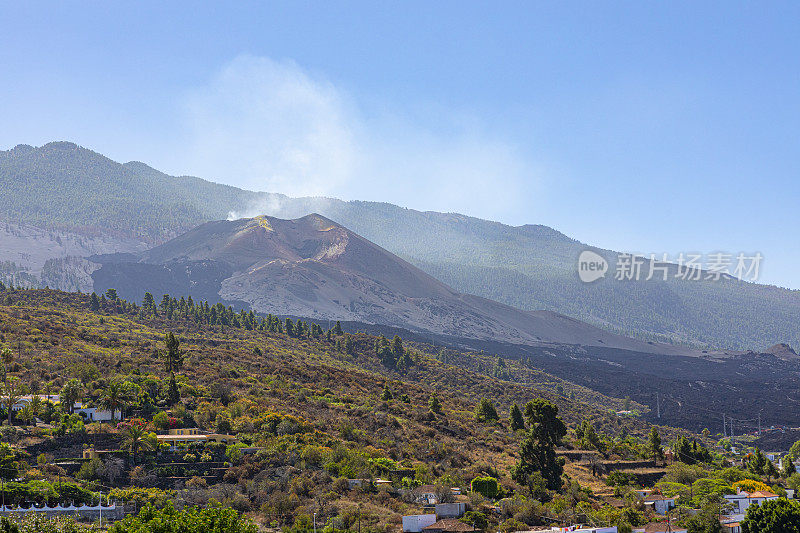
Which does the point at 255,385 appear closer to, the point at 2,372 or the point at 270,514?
the point at 2,372

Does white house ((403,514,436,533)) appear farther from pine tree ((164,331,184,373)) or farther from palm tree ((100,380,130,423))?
pine tree ((164,331,184,373))

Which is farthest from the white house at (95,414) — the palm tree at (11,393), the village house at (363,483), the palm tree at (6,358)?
the village house at (363,483)

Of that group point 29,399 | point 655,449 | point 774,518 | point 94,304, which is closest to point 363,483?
point 774,518

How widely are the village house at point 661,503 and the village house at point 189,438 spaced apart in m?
38.8

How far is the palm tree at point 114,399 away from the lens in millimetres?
78875

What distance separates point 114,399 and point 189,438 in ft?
28.4

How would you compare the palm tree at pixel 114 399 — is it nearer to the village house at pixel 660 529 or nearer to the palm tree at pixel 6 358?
the palm tree at pixel 6 358

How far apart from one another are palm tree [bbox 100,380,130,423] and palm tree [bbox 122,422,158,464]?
236 inches

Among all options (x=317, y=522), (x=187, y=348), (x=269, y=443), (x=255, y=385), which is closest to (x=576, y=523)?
(x=317, y=522)

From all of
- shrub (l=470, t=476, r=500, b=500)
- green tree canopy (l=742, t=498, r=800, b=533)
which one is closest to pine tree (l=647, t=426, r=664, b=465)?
shrub (l=470, t=476, r=500, b=500)

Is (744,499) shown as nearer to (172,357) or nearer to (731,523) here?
(731,523)

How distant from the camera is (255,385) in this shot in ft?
352

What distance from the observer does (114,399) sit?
7894cm

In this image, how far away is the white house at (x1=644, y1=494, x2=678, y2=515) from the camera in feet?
237
